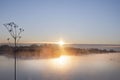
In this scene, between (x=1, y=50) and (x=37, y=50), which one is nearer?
(x=1, y=50)

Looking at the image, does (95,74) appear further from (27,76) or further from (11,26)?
(11,26)

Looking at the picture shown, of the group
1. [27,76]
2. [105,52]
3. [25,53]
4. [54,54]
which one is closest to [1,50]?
[25,53]

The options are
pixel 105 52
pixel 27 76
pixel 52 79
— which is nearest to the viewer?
pixel 52 79

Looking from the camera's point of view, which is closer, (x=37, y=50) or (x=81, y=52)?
(x=37, y=50)

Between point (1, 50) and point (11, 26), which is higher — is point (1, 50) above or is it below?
below

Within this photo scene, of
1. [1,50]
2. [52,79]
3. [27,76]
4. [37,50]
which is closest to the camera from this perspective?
[52,79]

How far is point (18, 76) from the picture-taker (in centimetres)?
1391

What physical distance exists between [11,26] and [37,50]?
62.4ft

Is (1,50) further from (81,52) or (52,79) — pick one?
(52,79)

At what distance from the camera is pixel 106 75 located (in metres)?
14.3

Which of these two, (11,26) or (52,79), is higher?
(11,26)

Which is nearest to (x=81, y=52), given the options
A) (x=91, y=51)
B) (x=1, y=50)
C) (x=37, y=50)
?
(x=91, y=51)

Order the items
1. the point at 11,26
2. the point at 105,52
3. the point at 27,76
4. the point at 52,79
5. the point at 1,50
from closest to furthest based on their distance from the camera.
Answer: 1. the point at 11,26
2. the point at 52,79
3. the point at 27,76
4. the point at 1,50
5. the point at 105,52

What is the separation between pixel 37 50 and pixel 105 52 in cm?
866
